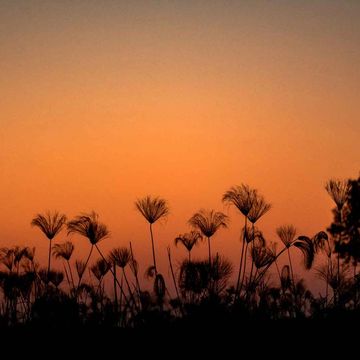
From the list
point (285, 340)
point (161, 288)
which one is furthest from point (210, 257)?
point (285, 340)

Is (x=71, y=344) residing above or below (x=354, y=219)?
below

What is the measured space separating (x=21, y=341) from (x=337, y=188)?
777 cm

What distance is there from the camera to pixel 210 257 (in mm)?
14086

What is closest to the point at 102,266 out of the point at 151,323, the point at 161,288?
the point at 161,288

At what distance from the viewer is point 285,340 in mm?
9758

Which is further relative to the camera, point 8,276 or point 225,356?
point 8,276

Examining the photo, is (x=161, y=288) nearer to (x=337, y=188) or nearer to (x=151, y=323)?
(x=151, y=323)

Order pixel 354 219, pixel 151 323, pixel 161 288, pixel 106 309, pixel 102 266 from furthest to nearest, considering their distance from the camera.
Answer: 1. pixel 354 219
2. pixel 102 266
3. pixel 161 288
4. pixel 106 309
5. pixel 151 323

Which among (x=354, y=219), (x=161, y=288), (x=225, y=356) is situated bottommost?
(x=225, y=356)

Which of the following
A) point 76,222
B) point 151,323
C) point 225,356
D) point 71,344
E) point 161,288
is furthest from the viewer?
point 76,222

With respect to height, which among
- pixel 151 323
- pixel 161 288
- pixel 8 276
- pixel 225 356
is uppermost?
pixel 8 276

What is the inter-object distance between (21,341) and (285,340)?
410 centimetres

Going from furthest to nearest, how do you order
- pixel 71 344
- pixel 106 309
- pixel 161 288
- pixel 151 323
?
pixel 161 288 → pixel 106 309 → pixel 151 323 → pixel 71 344

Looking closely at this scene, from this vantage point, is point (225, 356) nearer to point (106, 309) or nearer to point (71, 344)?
point (71, 344)
